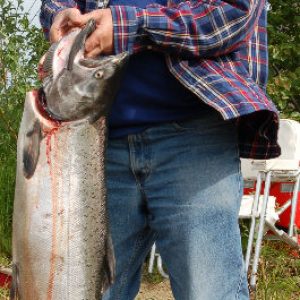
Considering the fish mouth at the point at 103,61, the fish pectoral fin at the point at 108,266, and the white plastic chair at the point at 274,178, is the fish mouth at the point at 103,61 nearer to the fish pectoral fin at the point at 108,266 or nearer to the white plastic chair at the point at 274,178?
the fish pectoral fin at the point at 108,266

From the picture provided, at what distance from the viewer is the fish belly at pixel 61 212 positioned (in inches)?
99.1

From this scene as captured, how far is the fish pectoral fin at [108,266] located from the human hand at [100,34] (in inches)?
25.7

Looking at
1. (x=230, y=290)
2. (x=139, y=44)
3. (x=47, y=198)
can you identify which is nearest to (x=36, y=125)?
(x=47, y=198)

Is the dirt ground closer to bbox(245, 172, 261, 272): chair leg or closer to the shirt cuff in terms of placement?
bbox(245, 172, 261, 272): chair leg

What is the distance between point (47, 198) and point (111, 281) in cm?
39

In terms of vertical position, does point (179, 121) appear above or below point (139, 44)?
below

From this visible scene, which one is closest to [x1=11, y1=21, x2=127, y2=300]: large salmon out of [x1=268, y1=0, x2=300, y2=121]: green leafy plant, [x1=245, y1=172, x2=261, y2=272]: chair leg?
[x1=245, y1=172, x2=261, y2=272]: chair leg

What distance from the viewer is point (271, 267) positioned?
598 centimetres

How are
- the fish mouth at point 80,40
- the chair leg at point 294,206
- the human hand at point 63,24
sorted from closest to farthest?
the fish mouth at point 80,40, the human hand at point 63,24, the chair leg at point 294,206

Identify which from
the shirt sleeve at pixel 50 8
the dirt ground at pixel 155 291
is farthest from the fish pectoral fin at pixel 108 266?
the dirt ground at pixel 155 291

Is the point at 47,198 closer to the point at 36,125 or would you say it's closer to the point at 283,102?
the point at 36,125

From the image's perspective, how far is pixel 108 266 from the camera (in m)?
2.66

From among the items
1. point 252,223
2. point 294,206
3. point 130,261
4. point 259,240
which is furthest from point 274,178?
point 130,261

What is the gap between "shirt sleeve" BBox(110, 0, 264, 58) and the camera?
2537 mm
